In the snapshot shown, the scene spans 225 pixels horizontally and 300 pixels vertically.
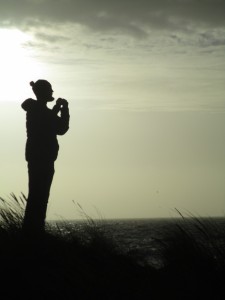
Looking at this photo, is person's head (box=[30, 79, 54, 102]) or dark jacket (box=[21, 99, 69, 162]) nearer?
dark jacket (box=[21, 99, 69, 162])

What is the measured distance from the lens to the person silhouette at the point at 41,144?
623 centimetres

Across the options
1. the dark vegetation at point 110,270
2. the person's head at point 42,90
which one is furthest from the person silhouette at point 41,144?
the dark vegetation at point 110,270

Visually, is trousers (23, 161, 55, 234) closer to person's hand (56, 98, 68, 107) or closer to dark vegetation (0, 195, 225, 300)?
dark vegetation (0, 195, 225, 300)

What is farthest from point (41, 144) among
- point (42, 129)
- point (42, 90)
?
point (42, 90)

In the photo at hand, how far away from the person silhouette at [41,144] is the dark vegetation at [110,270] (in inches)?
22.6

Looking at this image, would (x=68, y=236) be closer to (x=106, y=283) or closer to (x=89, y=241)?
(x=89, y=241)

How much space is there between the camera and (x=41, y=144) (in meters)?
6.39

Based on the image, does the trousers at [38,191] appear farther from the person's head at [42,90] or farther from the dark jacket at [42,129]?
the person's head at [42,90]

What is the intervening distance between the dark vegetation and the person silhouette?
1.89 feet

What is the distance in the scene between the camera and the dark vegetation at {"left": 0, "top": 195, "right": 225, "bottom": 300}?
411cm

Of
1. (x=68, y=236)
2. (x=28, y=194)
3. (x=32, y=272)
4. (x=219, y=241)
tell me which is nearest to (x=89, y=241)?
(x=68, y=236)

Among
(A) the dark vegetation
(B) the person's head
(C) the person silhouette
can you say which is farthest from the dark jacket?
(A) the dark vegetation

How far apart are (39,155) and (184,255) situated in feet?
8.72

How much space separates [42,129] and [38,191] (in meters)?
0.89
